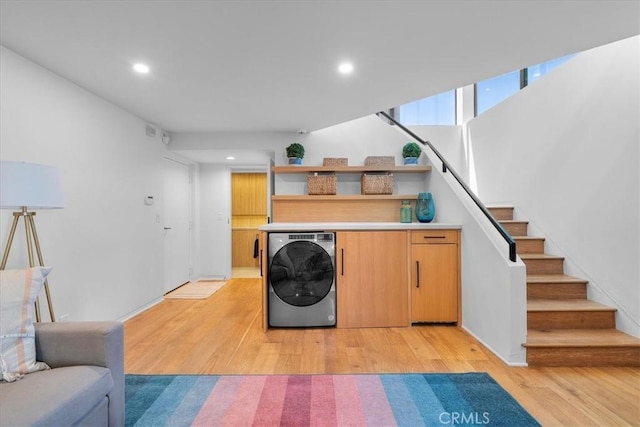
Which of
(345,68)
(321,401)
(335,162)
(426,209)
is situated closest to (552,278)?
(426,209)

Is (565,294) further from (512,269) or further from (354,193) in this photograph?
(354,193)

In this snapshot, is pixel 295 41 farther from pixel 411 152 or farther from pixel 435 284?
pixel 435 284

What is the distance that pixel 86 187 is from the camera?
2.61 m

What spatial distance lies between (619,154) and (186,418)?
3.58 m

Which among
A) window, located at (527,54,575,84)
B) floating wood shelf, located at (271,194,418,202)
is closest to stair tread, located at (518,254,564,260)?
floating wood shelf, located at (271,194,418,202)

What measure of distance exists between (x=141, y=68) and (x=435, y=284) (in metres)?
3.14

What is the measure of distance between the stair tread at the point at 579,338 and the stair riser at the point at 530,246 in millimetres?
912

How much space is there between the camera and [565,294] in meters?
2.63

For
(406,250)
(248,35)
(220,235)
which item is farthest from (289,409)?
(220,235)

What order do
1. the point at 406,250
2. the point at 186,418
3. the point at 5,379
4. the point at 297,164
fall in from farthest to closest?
the point at 297,164, the point at 406,250, the point at 186,418, the point at 5,379

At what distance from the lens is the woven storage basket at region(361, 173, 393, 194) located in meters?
3.66

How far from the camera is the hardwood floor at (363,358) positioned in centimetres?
172

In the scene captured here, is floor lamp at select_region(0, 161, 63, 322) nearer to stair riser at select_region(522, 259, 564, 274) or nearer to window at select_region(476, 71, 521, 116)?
stair riser at select_region(522, 259, 564, 274)

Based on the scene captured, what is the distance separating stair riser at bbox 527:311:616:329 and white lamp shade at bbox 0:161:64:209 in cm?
347
